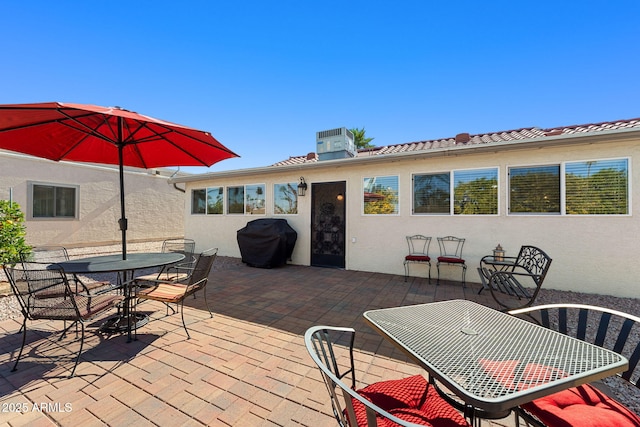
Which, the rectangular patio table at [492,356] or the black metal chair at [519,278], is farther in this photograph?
the black metal chair at [519,278]

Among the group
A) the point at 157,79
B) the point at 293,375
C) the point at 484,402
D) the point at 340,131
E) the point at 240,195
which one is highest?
the point at 157,79

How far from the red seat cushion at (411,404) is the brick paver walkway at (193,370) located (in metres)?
0.63

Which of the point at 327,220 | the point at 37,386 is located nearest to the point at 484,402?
the point at 37,386

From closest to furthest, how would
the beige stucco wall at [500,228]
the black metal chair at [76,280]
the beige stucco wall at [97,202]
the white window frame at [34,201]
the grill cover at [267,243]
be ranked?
the black metal chair at [76,280], the beige stucco wall at [500,228], the grill cover at [267,243], the beige stucco wall at [97,202], the white window frame at [34,201]

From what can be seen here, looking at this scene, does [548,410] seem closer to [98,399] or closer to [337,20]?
[98,399]

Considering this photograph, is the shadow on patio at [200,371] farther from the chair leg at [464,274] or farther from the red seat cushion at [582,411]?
the chair leg at [464,274]

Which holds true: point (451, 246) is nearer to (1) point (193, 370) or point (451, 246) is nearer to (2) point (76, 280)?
(1) point (193, 370)

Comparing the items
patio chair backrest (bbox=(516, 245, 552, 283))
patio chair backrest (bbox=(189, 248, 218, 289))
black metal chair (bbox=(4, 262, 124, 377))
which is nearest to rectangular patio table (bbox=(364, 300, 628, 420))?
patio chair backrest (bbox=(189, 248, 218, 289))

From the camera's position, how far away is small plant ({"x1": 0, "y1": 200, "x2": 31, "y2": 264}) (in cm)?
440

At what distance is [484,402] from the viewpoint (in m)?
0.87

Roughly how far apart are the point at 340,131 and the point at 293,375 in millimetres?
6977

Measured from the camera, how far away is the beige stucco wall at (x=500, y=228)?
4.50 metres

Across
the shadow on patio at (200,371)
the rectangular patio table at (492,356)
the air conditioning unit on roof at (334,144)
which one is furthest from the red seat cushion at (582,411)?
the air conditioning unit on roof at (334,144)

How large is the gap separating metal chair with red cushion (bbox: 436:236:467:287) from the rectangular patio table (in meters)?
3.94
